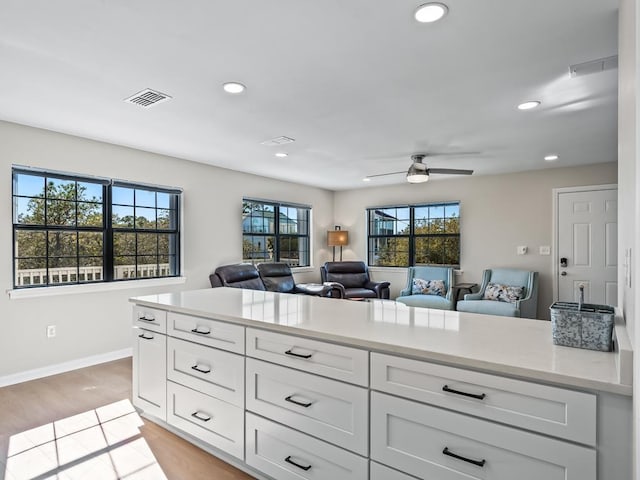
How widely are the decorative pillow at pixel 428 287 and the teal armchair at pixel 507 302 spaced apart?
46cm

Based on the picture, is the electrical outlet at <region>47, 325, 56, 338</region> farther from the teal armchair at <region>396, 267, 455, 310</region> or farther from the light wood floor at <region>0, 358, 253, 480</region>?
the teal armchair at <region>396, 267, 455, 310</region>

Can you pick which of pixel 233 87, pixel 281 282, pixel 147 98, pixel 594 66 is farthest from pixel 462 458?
pixel 281 282

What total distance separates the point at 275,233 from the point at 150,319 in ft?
13.3

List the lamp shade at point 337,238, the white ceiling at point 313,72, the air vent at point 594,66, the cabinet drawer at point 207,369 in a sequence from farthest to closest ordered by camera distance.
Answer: the lamp shade at point 337,238 < the air vent at point 594,66 < the cabinet drawer at point 207,369 < the white ceiling at point 313,72

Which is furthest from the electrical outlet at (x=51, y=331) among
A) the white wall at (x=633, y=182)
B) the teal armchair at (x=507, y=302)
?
the teal armchair at (x=507, y=302)

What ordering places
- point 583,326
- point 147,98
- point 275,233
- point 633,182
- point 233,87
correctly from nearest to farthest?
point 633,182, point 583,326, point 233,87, point 147,98, point 275,233

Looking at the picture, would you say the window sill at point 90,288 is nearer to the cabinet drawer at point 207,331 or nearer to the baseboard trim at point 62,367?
the baseboard trim at point 62,367

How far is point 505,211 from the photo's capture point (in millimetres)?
5957

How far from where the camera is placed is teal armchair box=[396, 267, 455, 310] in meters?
5.82

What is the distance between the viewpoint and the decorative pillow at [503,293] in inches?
212

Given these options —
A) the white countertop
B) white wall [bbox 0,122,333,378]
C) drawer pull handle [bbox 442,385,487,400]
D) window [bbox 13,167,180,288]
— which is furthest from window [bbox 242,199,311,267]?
drawer pull handle [bbox 442,385,487,400]

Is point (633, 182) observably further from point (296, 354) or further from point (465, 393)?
point (296, 354)

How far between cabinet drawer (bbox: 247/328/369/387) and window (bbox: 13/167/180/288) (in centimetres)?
296

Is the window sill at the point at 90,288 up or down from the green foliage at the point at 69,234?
down
